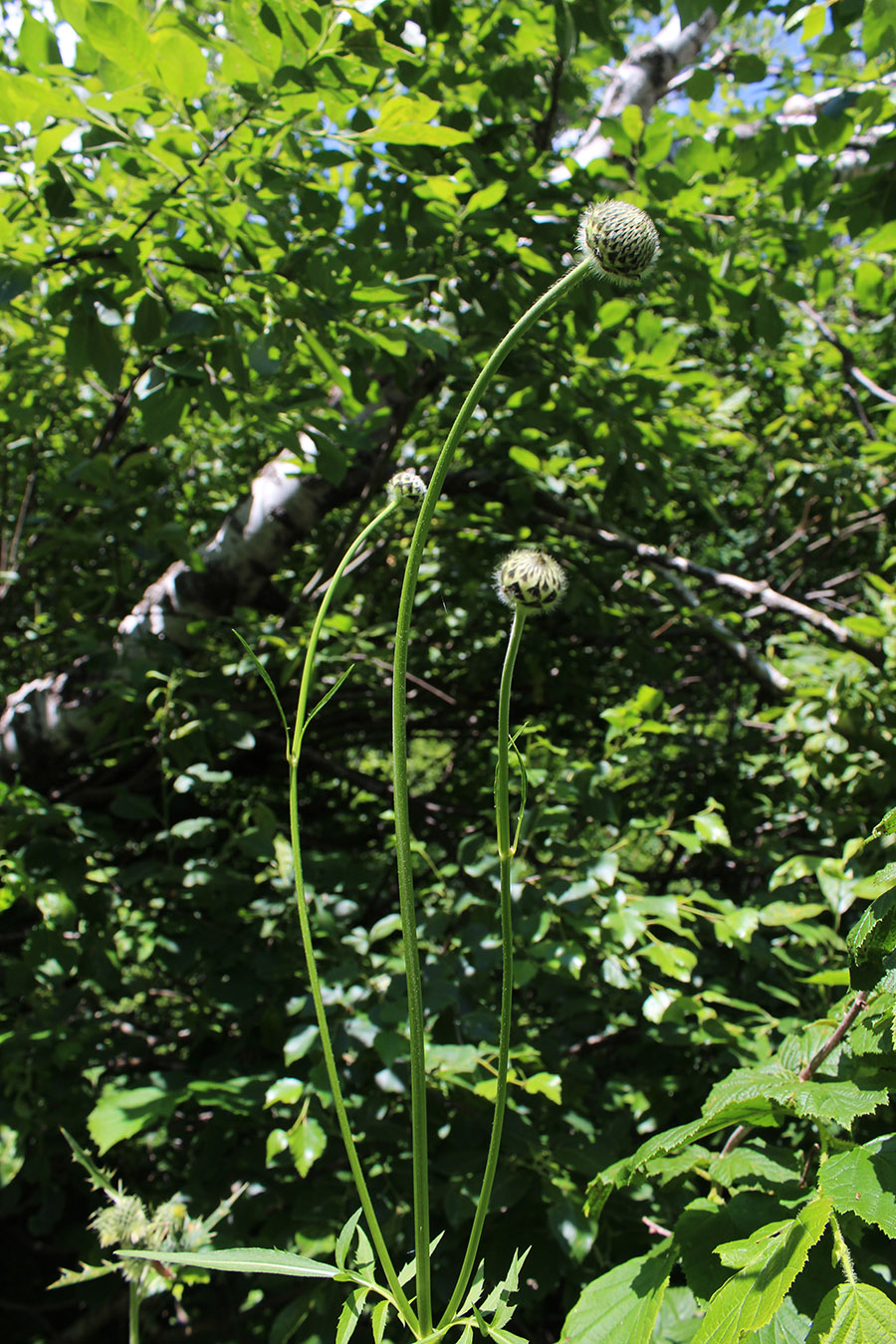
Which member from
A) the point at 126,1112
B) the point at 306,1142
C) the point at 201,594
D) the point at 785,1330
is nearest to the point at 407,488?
the point at 785,1330

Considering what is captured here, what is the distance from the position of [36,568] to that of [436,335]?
230 cm

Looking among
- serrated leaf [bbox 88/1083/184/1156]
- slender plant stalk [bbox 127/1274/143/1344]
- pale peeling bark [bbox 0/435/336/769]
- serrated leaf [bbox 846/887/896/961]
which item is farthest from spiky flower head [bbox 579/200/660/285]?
pale peeling bark [bbox 0/435/336/769]

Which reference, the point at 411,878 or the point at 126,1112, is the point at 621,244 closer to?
the point at 411,878

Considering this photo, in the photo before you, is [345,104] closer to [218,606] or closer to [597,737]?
[218,606]

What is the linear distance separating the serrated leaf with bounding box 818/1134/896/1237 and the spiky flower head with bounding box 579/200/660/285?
0.86m

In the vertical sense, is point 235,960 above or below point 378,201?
below

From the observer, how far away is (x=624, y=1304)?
0.97m

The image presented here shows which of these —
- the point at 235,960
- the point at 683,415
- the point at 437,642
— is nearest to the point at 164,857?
the point at 235,960

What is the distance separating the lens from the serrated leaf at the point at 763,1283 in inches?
28.2

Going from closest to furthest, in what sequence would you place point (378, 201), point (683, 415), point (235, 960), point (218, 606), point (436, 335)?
point (436, 335)
point (235, 960)
point (378, 201)
point (218, 606)
point (683, 415)

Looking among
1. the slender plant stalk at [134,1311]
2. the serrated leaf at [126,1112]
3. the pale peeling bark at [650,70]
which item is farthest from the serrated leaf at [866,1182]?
the pale peeling bark at [650,70]

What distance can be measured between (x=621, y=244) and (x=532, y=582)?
298 mm

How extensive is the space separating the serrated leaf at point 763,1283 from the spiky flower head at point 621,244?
87 centimetres

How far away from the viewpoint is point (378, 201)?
2318mm
